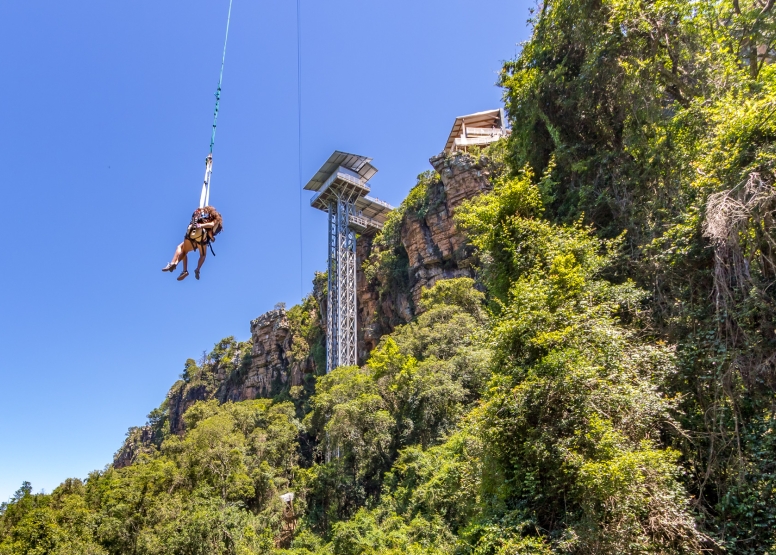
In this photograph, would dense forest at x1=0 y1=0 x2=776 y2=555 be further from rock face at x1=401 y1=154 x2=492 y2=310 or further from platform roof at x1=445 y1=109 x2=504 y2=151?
platform roof at x1=445 y1=109 x2=504 y2=151

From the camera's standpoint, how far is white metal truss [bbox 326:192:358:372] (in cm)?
2991

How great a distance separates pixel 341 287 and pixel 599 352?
84.1 feet

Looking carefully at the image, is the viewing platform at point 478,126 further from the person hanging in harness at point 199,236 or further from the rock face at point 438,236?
the person hanging in harness at point 199,236

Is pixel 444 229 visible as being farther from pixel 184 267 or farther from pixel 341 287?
pixel 184 267

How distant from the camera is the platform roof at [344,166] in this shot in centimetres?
3338

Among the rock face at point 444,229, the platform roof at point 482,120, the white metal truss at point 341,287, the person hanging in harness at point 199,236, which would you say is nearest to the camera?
the person hanging in harness at point 199,236

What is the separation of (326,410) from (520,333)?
14.0 m

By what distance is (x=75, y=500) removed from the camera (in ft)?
52.4

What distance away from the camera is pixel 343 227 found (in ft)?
111

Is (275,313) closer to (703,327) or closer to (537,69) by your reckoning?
(537,69)

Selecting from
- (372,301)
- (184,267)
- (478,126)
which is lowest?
(184,267)

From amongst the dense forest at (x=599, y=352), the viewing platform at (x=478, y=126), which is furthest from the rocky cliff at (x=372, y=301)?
the dense forest at (x=599, y=352)

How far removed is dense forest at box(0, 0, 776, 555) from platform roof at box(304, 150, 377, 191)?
21.6 meters

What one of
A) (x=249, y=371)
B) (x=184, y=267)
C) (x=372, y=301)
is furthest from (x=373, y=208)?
(x=184, y=267)
